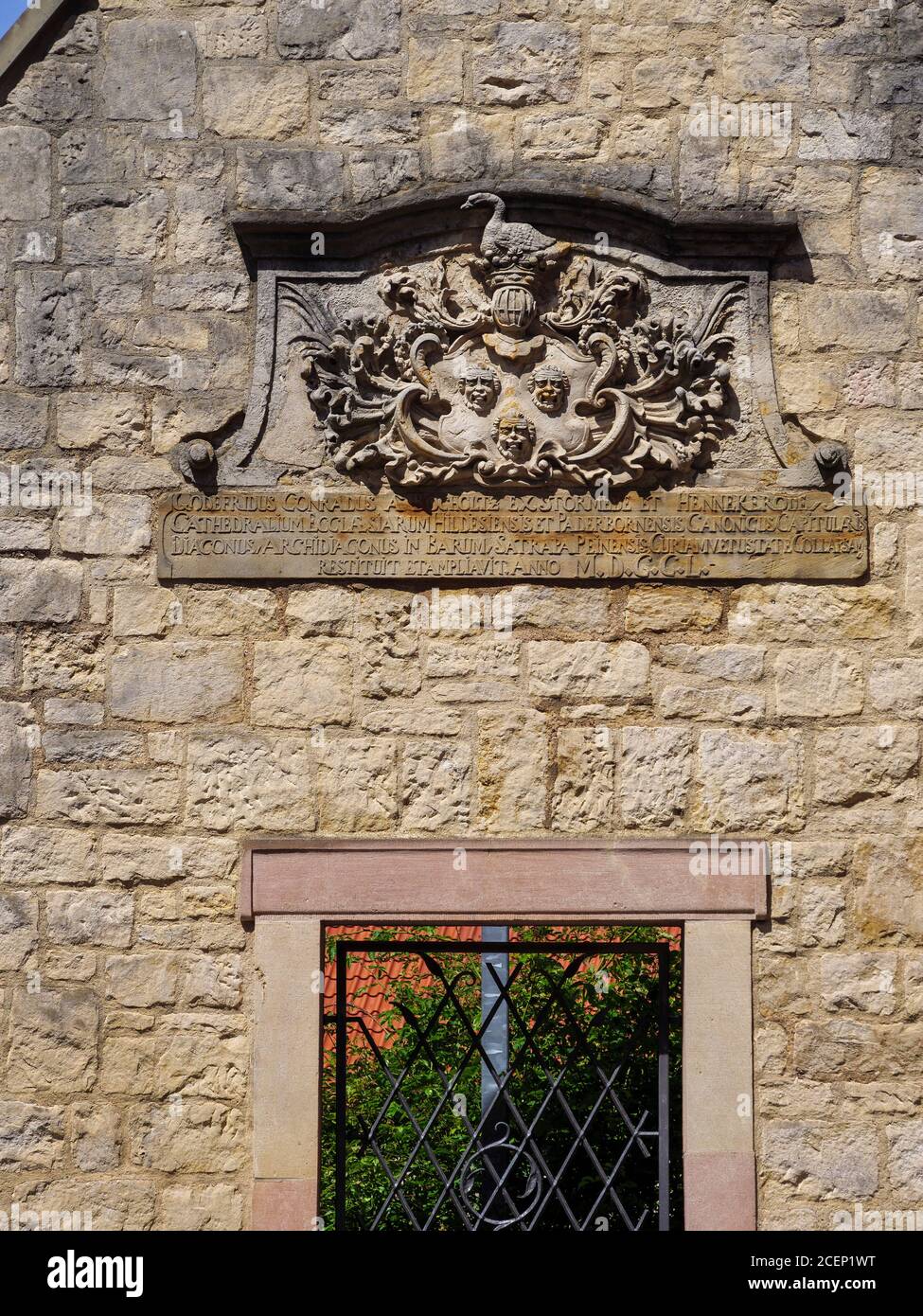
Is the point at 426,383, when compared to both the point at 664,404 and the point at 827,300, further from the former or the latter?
the point at 827,300

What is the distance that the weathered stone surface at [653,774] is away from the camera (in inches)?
169

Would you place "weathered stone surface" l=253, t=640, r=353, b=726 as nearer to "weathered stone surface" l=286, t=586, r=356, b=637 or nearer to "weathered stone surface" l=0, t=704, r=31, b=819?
"weathered stone surface" l=286, t=586, r=356, b=637

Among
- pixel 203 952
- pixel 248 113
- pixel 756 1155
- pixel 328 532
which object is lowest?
pixel 756 1155

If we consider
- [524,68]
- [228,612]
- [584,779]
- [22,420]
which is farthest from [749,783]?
[22,420]

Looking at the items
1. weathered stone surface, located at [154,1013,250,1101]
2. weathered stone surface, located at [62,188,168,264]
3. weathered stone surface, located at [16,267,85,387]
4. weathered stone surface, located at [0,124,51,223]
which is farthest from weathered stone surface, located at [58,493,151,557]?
weathered stone surface, located at [154,1013,250,1101]

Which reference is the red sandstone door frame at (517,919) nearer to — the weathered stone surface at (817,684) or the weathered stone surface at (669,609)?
the weathered stone surface at (817,684)

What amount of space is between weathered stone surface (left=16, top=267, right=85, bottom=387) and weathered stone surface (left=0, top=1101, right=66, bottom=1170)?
2141 mm

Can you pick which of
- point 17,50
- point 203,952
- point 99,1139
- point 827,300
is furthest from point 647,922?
point 17,50

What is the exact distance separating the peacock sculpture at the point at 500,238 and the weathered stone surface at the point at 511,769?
1.37 m

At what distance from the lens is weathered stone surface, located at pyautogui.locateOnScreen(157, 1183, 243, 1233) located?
4.15 meters

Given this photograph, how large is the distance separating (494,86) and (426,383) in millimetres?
958

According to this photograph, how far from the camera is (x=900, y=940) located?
4.26m

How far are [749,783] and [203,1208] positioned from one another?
6.48ft

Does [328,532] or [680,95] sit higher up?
[680,95]
